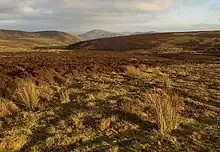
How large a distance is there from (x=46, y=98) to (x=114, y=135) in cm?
462

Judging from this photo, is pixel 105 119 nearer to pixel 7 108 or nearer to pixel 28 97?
pixel 28 97

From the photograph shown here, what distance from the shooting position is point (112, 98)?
13.2 metres

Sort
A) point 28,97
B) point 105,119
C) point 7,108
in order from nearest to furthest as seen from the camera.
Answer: point 105,119, point 7,108, point 28,97

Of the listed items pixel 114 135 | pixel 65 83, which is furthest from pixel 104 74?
pixel 114 135

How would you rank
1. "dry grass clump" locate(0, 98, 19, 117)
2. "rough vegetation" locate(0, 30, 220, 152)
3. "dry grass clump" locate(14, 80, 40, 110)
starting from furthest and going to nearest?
1. "dry grass clump" locate(14, 80, 40, 110)
2. "dry grass clump" locate(0, 98, 19, 117)
3. "rough vegetation" locate(0, 30, 220, 152)

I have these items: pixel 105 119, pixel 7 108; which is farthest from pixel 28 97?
pixel 105 119

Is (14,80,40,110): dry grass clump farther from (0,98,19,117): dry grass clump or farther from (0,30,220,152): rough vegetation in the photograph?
(0,98,19,117): dry grass clump

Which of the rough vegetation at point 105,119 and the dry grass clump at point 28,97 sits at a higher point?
the dry grass clump at point 28,97

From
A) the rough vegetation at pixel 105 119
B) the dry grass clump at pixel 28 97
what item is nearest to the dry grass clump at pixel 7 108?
the rough vegetation at pixel 105 119

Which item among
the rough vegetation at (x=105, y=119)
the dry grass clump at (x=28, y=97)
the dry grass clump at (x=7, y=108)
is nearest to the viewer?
the rough vegetation at (x=105, y=119)

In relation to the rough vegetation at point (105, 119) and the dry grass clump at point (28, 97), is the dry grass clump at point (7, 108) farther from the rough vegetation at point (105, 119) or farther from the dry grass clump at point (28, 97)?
the dry grass clump at point (28, 97)

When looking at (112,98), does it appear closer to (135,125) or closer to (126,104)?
(126,104)

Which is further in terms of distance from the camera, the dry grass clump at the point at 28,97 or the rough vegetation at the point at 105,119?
the dry grass clump at the point at 28,97

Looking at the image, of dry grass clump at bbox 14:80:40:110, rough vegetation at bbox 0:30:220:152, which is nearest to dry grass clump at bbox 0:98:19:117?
rough vegetation at bbox 0:30:220:152
